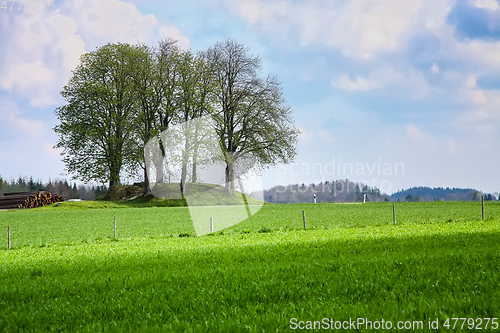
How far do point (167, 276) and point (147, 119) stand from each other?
177ft

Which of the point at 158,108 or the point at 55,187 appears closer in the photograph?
the point at 158,108

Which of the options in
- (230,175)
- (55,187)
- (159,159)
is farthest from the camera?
(55,187)

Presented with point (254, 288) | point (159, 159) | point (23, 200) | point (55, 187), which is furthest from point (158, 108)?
point (55, 187)

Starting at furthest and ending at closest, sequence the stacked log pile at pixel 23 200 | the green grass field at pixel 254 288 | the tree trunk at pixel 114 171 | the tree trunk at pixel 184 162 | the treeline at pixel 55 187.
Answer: the treeline at pixel 55 187
the stacked log pile at pixel 23 200
the tree trunk at pixel 184 162
the tree trunk at pixel 114 171
the green grass field at pixel 254 288

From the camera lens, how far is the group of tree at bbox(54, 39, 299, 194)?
194ft

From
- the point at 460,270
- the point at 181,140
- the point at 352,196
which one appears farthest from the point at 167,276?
the point at 352,196

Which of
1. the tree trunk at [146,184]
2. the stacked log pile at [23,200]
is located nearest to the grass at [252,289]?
the tree trunk at [146,184]

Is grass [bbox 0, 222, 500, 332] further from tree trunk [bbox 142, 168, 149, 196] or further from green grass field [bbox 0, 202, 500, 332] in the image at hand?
tree trunk [bbox 142, 168, 149, 196]

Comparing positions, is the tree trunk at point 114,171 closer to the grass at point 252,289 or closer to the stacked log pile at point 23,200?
the stacked log pile at point 23,200

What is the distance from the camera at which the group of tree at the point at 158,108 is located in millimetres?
59250

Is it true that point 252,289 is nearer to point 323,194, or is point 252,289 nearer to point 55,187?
point 323,194

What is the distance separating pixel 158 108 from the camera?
61469mm

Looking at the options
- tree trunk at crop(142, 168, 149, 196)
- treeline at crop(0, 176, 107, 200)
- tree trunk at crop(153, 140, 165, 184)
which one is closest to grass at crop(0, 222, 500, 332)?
tree trunk at crop(153, 140, 165, 184)

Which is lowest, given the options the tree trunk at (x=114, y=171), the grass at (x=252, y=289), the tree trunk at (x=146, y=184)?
the grass at (x=252, y=289)
